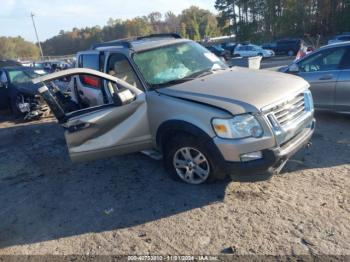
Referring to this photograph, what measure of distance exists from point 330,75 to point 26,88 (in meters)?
8.20

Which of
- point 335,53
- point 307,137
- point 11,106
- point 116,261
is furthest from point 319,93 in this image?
point 11,106

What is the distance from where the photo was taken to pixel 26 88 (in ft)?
33.2

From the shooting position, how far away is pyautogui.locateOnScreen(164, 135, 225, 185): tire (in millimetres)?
4129

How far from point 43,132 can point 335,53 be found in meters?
6.69

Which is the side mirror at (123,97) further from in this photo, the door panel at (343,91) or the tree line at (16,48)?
the tree line at (16,48)

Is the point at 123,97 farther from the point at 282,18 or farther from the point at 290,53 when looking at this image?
the point at 282,18

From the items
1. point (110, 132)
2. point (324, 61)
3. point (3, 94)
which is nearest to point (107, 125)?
point (110, 132)

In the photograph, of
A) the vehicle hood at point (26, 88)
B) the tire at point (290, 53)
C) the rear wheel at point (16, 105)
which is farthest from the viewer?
the tire at point (290, 53)

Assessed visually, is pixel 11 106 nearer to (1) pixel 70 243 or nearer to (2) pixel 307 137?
(1) pixel 70 243

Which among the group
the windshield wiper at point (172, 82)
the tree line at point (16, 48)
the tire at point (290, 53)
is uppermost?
the tree line at point (16, 48)

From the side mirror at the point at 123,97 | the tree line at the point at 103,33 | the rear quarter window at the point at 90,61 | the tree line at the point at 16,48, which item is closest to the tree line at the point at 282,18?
the tree line at the point at 103,33

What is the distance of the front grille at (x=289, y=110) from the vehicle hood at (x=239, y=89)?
0.27ft

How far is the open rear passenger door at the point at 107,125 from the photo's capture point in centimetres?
450

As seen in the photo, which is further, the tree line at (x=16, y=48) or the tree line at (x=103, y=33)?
the tree line at (x=103, y=33)
